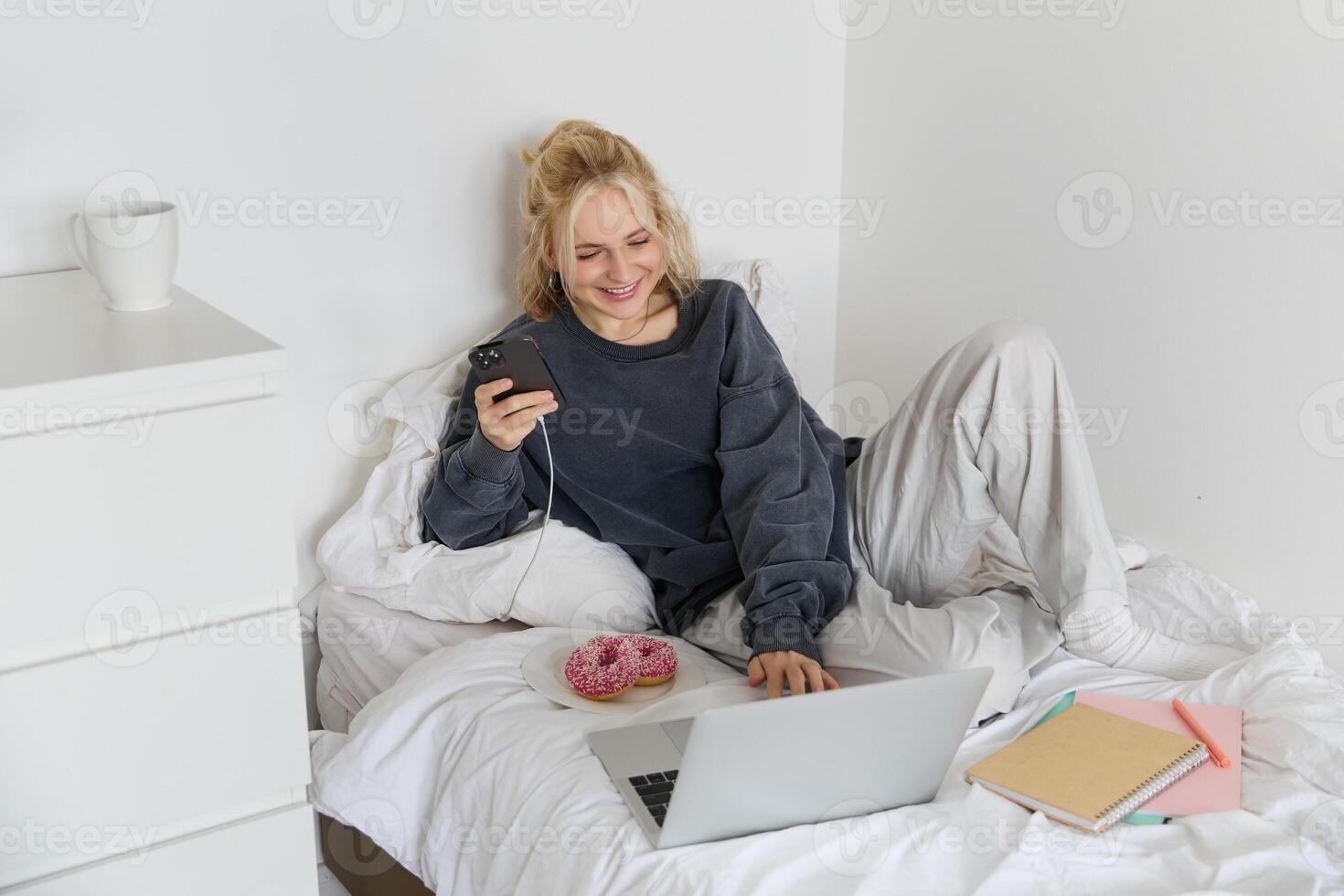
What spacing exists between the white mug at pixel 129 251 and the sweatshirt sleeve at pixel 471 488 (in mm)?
427

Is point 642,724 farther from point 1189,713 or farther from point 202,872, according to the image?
point 1189,713

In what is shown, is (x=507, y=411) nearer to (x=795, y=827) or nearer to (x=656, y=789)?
(x=656, y=789)

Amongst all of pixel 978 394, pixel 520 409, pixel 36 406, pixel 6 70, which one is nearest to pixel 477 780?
pixel 520 409

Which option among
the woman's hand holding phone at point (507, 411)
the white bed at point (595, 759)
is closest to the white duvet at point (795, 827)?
the white bed at point (595, 759)

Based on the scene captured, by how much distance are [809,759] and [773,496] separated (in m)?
0.52

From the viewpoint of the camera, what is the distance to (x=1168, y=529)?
77.5 inches

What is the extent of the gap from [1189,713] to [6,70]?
1.48 meters

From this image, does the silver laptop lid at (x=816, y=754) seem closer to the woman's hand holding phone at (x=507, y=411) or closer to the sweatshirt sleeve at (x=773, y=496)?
the sweatshirt sleeve at (x=773, y=496)

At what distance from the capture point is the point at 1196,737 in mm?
1412

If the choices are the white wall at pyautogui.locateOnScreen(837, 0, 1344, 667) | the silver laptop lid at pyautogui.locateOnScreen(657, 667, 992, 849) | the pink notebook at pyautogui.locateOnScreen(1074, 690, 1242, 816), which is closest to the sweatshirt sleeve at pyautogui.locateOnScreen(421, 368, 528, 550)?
the silver laptop lid at pyautogui.locateOnScreen(657, 667, 992, 849)

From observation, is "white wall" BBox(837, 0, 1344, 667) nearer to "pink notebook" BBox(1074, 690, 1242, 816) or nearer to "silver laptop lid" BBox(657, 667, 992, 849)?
"pink notebook" BBox(1074, 690, 1242, 816)

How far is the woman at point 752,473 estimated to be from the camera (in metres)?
1.58

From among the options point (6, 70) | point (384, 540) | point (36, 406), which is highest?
point (6, 70)

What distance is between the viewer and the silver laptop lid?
1.13m
